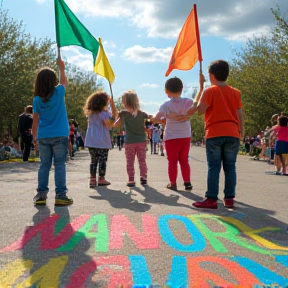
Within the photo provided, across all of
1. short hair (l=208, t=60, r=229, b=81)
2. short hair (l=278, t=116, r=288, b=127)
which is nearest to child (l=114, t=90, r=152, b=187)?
short hair (l=208, t=60, r=229, b=81)

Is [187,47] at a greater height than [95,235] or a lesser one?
greater

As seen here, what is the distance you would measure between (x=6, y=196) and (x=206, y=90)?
327 cm

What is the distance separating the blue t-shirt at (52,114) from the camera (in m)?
5.45

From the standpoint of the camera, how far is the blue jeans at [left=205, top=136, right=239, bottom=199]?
17.4 feet

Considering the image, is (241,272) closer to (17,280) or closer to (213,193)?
(17,280)

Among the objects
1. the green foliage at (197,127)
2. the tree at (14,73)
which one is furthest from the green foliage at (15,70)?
the green foliage at (197,127)

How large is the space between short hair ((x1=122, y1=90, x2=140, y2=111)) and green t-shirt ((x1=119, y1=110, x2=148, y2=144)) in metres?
0.15

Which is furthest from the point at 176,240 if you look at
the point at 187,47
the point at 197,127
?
the point at 197,127

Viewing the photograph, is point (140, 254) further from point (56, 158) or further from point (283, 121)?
point (283, 121)

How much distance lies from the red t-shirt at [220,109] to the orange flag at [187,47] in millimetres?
1801

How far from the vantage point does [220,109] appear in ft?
17.3

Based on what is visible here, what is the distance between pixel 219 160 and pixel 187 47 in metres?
2.49

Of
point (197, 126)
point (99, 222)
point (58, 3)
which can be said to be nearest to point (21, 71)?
point (58, 3)

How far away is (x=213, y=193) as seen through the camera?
5250 mm
